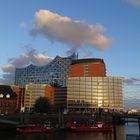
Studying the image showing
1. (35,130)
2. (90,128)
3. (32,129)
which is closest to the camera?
(32,129)

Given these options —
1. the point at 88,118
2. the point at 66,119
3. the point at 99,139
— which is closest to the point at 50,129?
the point at 99,139

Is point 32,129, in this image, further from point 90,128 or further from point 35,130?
point 90,128

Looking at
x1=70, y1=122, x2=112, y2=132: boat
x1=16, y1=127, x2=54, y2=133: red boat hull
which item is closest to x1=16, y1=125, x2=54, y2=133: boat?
x1=16, y1=127, x2=54, y2=133: red boat hull

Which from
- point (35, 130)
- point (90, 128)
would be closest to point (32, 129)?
point (35, 130)

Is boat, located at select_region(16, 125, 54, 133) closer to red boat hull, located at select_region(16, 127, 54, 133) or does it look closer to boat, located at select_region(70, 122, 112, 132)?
red boat hull, located at select_region(16, 127, 54, 133)

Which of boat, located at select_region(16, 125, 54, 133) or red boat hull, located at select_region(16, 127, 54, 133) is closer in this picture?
red boat hull, located at select_region(16, 127, 54, 133)

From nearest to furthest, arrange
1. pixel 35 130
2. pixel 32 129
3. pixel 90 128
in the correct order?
1. pixel 32 129
2. pixel 35 130
3. pixel 90 128

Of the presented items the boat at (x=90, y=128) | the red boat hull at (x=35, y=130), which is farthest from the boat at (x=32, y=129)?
the boat at (x=90, y=128)

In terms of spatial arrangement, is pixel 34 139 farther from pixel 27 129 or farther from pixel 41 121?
pixel 41 121

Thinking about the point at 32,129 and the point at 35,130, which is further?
the point at 35,130

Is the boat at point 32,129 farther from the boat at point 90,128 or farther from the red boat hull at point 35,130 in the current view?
the boat at point 90,128

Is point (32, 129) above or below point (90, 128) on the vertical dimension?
below

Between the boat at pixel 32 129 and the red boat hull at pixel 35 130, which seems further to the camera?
the boat at pixel 32 129

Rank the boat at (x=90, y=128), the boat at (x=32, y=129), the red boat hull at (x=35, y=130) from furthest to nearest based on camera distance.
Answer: the boat at (x=90, y=128) < the boat at (x=32, y=129) < the red boat hull at (x=35, y=130)
